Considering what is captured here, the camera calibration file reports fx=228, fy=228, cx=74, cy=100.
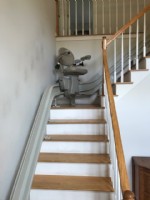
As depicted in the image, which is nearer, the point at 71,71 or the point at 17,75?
the point at 17,75

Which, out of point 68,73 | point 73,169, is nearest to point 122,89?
point 68,73

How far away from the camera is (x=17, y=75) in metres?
2.71

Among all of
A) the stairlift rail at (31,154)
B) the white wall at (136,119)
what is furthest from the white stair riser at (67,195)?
the white wall at (136,119)

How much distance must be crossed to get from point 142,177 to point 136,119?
95cm

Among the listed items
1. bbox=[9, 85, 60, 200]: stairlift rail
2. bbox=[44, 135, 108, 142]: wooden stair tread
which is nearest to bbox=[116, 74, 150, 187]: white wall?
bbox=[44, 135, 108, 142]: wooden stair tread

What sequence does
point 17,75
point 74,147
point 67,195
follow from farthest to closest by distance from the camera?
point 74,147 < point 17,75 < point 67,195

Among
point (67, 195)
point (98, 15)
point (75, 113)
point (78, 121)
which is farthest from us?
point (98, 15)

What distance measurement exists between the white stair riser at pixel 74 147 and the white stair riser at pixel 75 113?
2.27 feet

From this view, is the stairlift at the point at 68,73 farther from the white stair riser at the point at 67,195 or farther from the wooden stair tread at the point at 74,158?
the white stair riser at the point at 67,195

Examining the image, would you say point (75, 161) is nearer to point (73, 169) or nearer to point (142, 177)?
point (73, 169)

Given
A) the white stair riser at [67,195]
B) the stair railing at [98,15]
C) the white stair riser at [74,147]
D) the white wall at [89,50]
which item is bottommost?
the white stair riser at [67,195]

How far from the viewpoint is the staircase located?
2520mm

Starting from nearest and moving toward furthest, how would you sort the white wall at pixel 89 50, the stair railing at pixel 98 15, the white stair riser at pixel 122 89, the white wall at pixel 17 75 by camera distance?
1. the white wall at pixel 17 75
2. the white stair riser at pixel 122 89
3. the white wall at pixel 89 50
4. the stair railing at pixel 98 15

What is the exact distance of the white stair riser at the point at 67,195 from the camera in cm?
246
